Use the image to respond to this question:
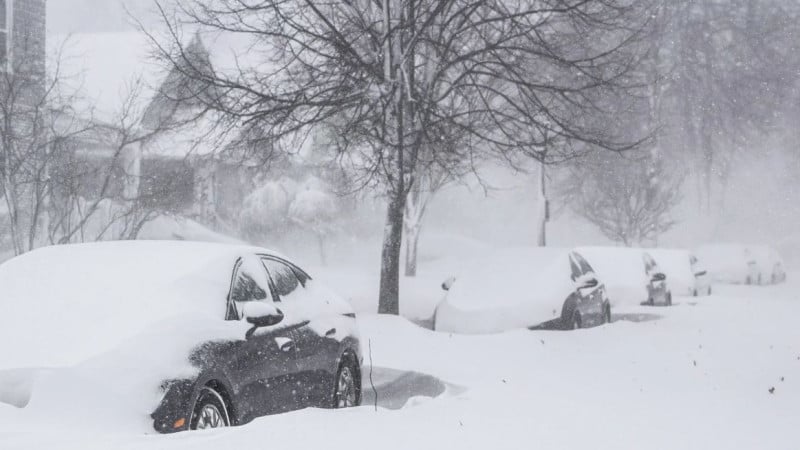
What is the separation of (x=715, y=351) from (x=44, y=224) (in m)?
17.5

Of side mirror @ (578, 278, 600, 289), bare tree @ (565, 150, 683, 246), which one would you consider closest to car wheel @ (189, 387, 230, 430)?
side mirror @ (578, 278, 600, 289)

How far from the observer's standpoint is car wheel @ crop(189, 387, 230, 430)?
19.0ft

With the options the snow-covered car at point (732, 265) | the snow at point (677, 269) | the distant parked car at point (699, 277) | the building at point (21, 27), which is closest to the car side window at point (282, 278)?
the building at point (21, 27)

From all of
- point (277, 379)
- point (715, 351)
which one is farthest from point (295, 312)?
point (715, 351)

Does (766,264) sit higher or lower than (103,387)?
higher

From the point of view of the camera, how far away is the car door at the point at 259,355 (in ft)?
21.0

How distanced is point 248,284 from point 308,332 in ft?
2.60

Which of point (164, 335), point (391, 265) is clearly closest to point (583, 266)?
point (391, 265)

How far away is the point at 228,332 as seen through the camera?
6.31 meters

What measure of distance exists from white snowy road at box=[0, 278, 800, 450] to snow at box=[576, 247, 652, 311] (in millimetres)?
4183

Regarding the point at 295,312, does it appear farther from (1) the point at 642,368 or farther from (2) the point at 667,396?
(1) the point at 642,368

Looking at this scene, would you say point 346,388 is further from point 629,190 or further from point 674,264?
point 629,190

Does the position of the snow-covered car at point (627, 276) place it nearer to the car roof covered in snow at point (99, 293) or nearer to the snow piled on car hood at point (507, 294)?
the snow piled on car hood at point (507, 294)

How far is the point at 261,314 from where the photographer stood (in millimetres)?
6438
